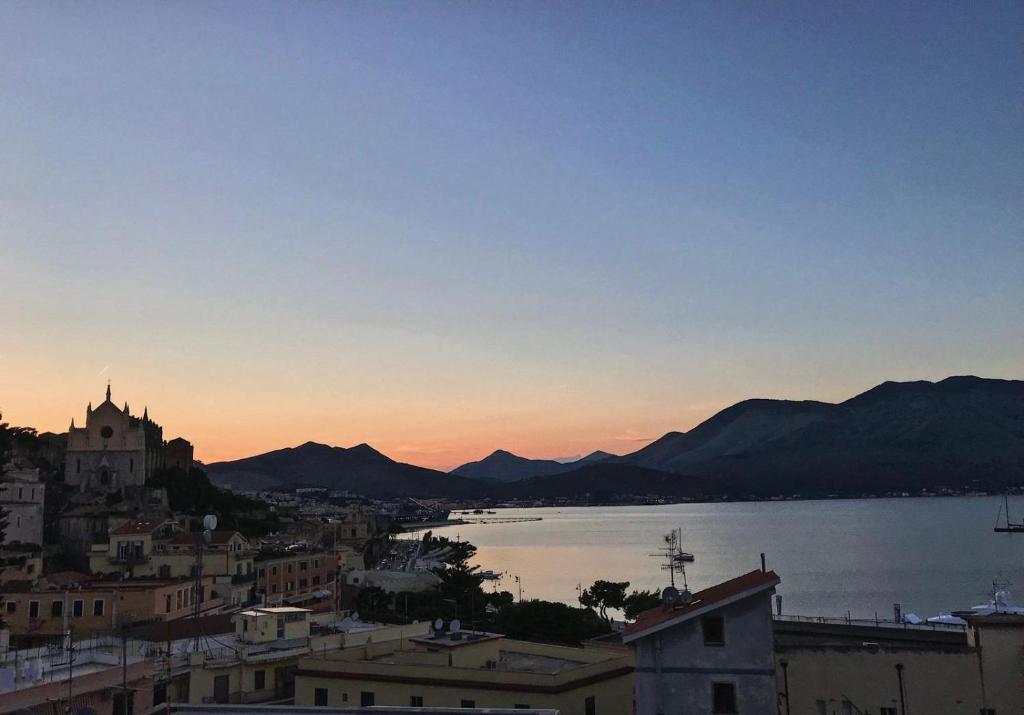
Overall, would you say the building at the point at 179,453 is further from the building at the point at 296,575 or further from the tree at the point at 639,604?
the tree at the point at 639,604

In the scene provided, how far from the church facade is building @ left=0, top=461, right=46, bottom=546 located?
19.7 metres

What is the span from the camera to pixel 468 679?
24281 millimetres

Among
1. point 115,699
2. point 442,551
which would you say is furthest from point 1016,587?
point 115,699

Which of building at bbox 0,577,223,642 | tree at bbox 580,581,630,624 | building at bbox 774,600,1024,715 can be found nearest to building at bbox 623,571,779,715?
building at bbox 774,600,1024,715

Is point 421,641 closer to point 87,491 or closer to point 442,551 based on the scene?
point 87,491

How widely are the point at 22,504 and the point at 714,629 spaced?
71.1 meters

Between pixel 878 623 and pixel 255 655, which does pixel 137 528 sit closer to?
pixel 255 655

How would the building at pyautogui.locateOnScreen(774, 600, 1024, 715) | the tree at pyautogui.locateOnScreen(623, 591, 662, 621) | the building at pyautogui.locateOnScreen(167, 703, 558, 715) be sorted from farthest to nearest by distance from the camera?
the tree at pyautogui.locateOnScreen(623, 591, 662, 621)
the building at pyautogui.locateOnScreen(774, 600, 1024, 715)
the building at pyautogui.locateOnScreen(167, 703, 558, 715)

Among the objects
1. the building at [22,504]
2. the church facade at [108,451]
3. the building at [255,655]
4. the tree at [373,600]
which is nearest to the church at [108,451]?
the church facade at [108,451]

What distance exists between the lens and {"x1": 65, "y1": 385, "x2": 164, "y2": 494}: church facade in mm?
97625

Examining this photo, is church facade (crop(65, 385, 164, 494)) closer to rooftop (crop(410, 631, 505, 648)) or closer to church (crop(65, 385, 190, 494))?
church (crop(65, 385, 190, 494))

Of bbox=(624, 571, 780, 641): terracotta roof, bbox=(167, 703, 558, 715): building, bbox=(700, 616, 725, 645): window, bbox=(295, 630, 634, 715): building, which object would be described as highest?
bbox=(624, 571, 780, 641): terracotta roof

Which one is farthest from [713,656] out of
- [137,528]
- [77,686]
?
[137,528]

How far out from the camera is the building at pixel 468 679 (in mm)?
23766
